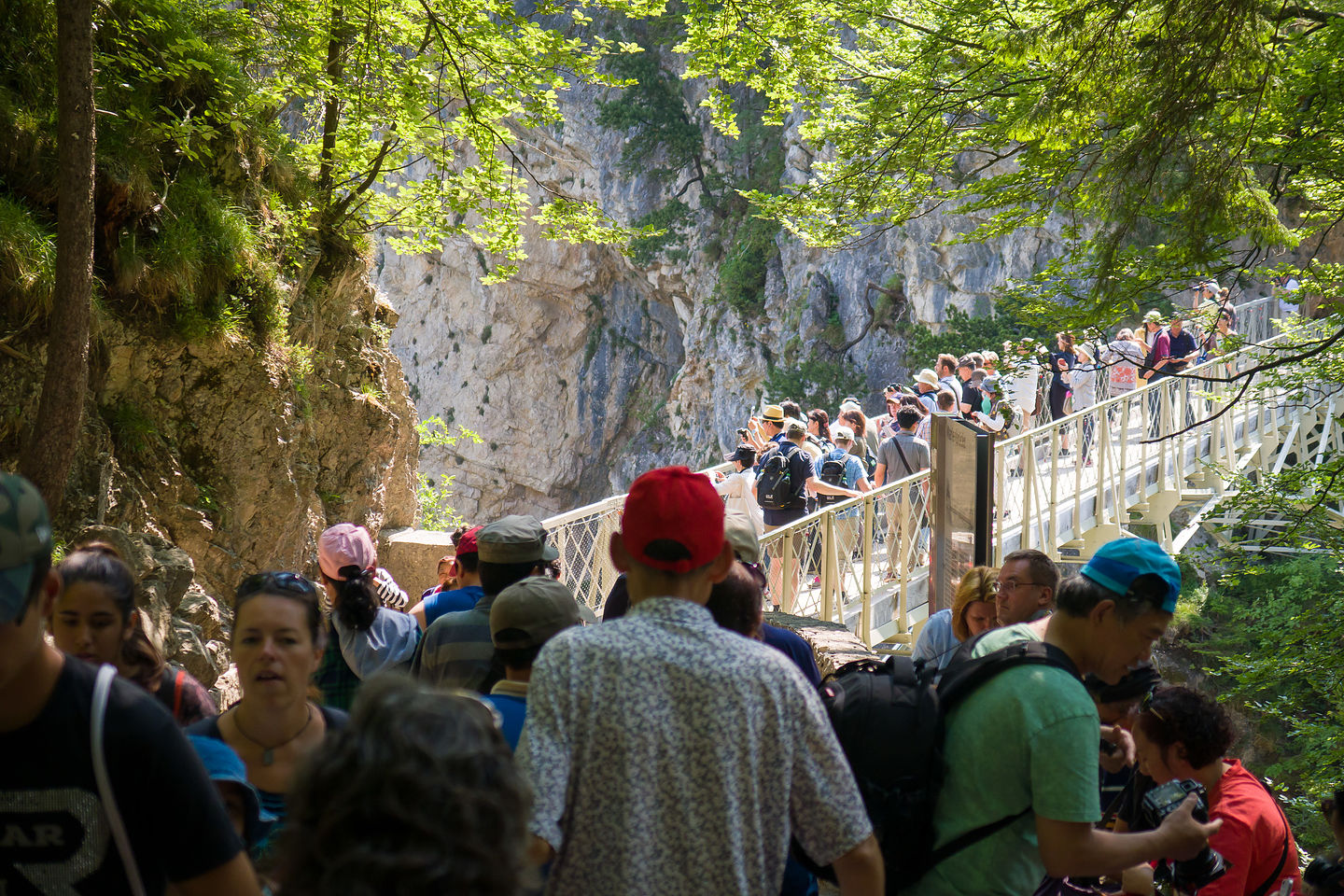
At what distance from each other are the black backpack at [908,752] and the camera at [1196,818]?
53cm

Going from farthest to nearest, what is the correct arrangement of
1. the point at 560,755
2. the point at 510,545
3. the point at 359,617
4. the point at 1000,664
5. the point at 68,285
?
the point at 68,285 → the point at 359,617 → the point at 510,545 → the point at 1000,664 → the point at 560,755

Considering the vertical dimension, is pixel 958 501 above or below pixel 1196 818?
below

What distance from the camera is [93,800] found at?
46.6 inches

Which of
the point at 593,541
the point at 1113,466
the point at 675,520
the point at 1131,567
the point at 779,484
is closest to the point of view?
the point at 675,520

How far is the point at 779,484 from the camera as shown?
321 inches

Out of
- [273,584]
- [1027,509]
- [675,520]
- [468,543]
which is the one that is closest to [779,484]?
[1027,509]

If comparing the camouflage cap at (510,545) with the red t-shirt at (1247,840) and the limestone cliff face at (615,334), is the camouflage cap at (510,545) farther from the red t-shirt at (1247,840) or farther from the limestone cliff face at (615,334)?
the limestone cliff face at (615,334)

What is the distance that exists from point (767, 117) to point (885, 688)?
8008mm

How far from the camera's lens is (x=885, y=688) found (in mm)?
1874

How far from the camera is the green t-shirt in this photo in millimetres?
1674

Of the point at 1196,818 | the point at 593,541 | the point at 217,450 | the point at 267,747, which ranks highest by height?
the point at 267,747

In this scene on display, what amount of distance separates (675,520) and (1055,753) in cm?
77

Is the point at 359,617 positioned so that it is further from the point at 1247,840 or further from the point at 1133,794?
the point at 1247,840

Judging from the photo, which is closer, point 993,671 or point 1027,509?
point 993,671
